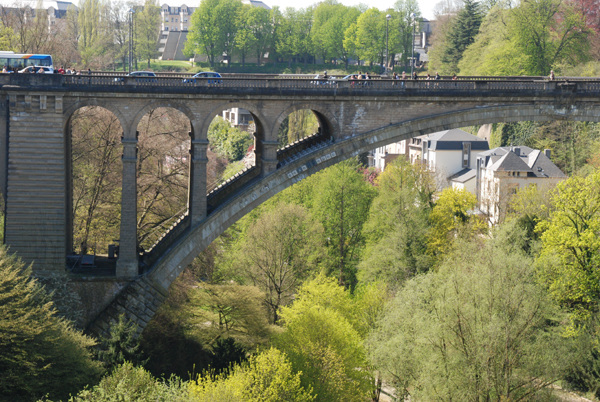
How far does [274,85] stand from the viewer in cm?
3812

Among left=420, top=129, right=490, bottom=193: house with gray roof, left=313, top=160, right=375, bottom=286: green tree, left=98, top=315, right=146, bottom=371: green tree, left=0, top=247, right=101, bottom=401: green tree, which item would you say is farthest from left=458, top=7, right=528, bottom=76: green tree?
left=0, top=247, right=101, bottom=401: green tree

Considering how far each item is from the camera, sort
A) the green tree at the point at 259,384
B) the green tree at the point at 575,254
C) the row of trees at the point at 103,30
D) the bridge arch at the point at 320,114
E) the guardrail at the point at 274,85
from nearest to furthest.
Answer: the green tree at the point at 259,384
the guardrail at the point at 274,85
the bridge arch at the point at 320,114
the green tree at the point at 575,254
the row of trees at the point at 103,30

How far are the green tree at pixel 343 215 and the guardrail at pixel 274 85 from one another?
21376 mm

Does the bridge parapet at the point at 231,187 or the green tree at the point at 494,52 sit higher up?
the green tree at the point at 494,52

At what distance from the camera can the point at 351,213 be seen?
61.7 meters

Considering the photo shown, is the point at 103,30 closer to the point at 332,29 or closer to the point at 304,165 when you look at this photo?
the point at 332,29

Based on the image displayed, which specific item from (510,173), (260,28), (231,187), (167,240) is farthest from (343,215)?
(260,28)

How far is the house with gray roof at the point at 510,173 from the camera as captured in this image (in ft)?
210

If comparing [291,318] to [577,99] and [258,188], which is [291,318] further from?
[577,99]

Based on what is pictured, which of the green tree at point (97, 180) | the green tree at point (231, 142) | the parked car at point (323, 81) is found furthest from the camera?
the green tree at point (231, 142)

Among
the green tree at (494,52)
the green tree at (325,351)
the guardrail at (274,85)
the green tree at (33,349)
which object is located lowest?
the green tree at (325,351)

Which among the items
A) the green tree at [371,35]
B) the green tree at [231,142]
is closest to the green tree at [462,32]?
the green tree at [371,35]

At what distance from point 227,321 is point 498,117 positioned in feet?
52.2

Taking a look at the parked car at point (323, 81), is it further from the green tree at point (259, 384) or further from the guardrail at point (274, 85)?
the green tree at point (259, 384)
